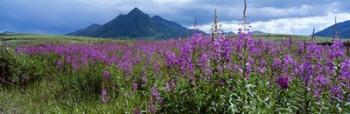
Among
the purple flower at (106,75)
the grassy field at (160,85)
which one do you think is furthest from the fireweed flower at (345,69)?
the purple flower at (106,75)

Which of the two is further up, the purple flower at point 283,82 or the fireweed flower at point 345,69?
the fireweed flower at point 345,69

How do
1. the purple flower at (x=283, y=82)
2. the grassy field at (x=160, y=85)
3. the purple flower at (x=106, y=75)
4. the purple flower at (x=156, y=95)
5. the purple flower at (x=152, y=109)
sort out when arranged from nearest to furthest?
the purple flower at (x=283, y=82)
the grassy field at (x=160, y=85)
the purple flower at (x=152, y=109)
the purple flower at (x=156, y=95)
the purple flower at (x=106, y=75)

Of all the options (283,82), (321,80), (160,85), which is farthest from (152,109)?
(321,80)

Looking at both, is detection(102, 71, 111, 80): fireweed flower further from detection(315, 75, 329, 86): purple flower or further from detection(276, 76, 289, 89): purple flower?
detection(315, 75, 329, 86): purple flower

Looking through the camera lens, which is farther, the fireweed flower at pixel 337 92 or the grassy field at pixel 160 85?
the grassy field at pixel 160 85

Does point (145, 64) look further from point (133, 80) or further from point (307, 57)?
point (307, 57)

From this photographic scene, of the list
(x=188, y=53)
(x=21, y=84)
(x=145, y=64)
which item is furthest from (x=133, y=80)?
(x=21, y=84)

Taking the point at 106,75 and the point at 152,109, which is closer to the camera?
the point at 152,109

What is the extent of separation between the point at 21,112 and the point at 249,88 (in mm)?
4467

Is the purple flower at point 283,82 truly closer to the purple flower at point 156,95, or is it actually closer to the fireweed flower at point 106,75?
the purple flower at point 156,95

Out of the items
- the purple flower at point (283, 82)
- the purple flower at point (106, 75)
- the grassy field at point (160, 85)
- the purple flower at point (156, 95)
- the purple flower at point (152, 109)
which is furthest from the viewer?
the purple flower at point (106, 75)

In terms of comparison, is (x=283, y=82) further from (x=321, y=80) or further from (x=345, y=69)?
(x=345, y=69)

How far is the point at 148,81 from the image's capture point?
7.89 meters

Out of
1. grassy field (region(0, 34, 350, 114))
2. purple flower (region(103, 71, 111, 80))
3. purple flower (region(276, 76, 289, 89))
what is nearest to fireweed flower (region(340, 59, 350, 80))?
grassy field (region(0, 34, 350, 114))
